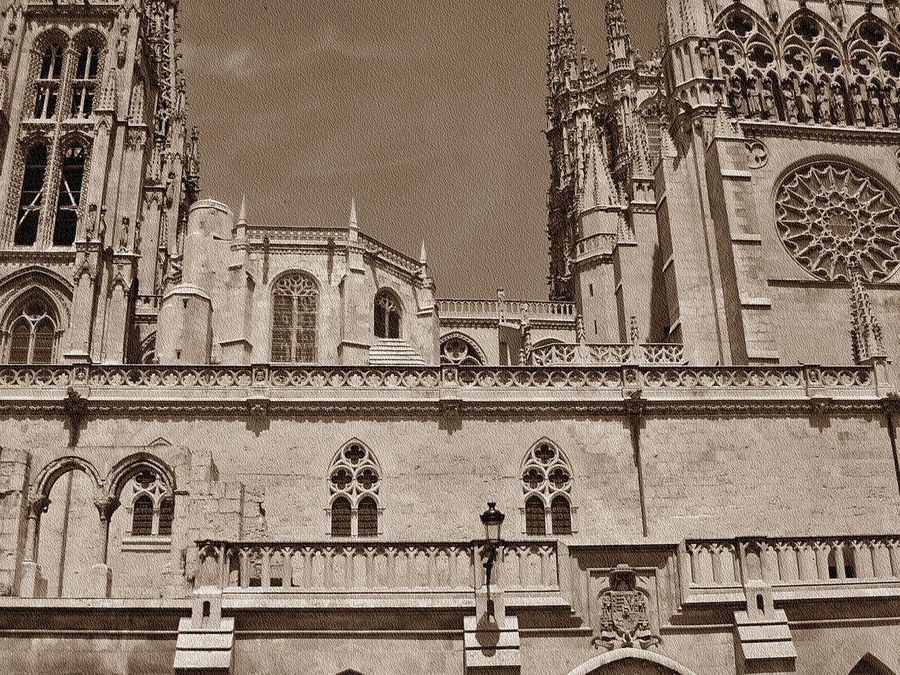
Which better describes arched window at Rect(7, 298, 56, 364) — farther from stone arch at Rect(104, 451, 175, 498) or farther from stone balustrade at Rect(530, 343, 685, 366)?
stone arch at Rect(104, 451, 175, 498)

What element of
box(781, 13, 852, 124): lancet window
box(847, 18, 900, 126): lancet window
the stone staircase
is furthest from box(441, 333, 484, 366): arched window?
box(847, 18, 900, 126): lancet window

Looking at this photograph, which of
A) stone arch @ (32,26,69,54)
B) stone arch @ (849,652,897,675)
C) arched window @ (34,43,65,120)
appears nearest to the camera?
stone arch @ (849,652,897,675)

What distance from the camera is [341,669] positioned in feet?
53.9

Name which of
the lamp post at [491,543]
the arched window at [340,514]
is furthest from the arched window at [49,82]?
the lamp post at [491,543]

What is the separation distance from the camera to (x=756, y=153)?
36281mm

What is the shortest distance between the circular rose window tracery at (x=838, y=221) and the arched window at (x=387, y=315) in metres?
17.8

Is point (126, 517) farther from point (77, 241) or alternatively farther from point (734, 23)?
point (734, 23)

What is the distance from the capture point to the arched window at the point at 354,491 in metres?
24.9

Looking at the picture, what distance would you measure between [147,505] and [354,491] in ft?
23.2

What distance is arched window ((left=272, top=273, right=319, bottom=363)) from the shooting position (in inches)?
1698

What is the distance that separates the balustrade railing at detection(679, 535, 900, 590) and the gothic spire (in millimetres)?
48250

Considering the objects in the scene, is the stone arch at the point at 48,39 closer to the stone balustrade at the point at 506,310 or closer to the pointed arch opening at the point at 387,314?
the pointed arch opening at the point at 387,314

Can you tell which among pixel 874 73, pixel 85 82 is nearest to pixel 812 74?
pixel 874 73

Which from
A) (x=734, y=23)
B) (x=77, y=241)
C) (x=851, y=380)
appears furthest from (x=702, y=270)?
(x=77, y=241)
